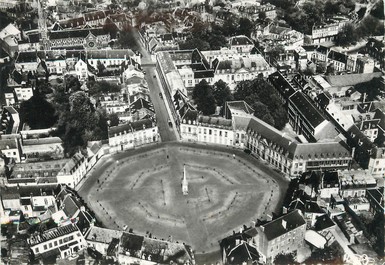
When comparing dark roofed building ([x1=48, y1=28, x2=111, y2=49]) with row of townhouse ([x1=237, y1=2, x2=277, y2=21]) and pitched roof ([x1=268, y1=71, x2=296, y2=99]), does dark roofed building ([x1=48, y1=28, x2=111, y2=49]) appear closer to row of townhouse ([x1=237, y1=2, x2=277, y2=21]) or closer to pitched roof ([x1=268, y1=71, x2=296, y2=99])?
row of townhouse ([x1=237, y1=2, x2=277, y2=21])

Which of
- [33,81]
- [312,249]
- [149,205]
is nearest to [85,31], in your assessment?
[33,81]

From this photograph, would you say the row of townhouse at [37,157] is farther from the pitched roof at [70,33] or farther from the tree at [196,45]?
the tree at [196,45]

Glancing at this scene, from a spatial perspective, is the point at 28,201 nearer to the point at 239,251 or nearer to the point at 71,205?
the point at 71,205

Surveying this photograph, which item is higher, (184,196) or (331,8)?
(331,8)

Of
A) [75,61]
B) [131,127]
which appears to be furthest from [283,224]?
[75,61]

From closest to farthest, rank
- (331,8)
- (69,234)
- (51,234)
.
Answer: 1. (69,234)
2. (51,234)
3. (331,8)

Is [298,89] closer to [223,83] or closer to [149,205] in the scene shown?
[223,83]
